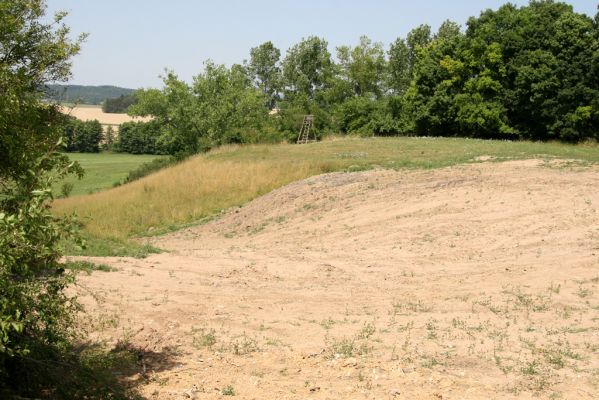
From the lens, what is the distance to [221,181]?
22.3 metres

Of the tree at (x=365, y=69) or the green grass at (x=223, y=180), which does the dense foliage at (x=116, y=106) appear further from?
the green grass at (x=223, y=180)

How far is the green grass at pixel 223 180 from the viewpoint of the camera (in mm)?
19688

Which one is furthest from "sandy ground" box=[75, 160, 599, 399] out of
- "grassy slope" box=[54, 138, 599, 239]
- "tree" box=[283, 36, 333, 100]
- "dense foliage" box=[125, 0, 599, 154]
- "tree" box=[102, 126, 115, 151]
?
"tree" box=[102, 126, 115, 151]

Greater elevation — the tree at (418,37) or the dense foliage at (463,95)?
the tree at (418,37)

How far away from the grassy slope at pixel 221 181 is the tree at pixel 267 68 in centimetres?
5774

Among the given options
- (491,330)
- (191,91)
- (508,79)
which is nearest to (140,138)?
(191,91)

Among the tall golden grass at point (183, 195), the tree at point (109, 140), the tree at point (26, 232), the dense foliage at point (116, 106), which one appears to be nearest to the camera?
the tree at point (26, 232)

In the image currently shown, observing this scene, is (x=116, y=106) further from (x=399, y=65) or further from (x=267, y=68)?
(x=399, y=65)

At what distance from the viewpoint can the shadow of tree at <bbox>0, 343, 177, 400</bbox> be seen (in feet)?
15.9

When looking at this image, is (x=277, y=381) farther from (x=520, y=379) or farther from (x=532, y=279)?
(x=532, y=279)

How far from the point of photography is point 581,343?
21.9 ft

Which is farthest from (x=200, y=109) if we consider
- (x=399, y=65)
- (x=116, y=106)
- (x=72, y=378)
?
(x=116, y=106)

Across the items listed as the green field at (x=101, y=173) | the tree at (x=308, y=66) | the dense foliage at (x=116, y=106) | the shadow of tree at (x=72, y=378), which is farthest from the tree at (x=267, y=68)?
the shadow of tree at (x=72, y=378)

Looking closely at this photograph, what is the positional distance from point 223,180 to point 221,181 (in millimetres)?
105
